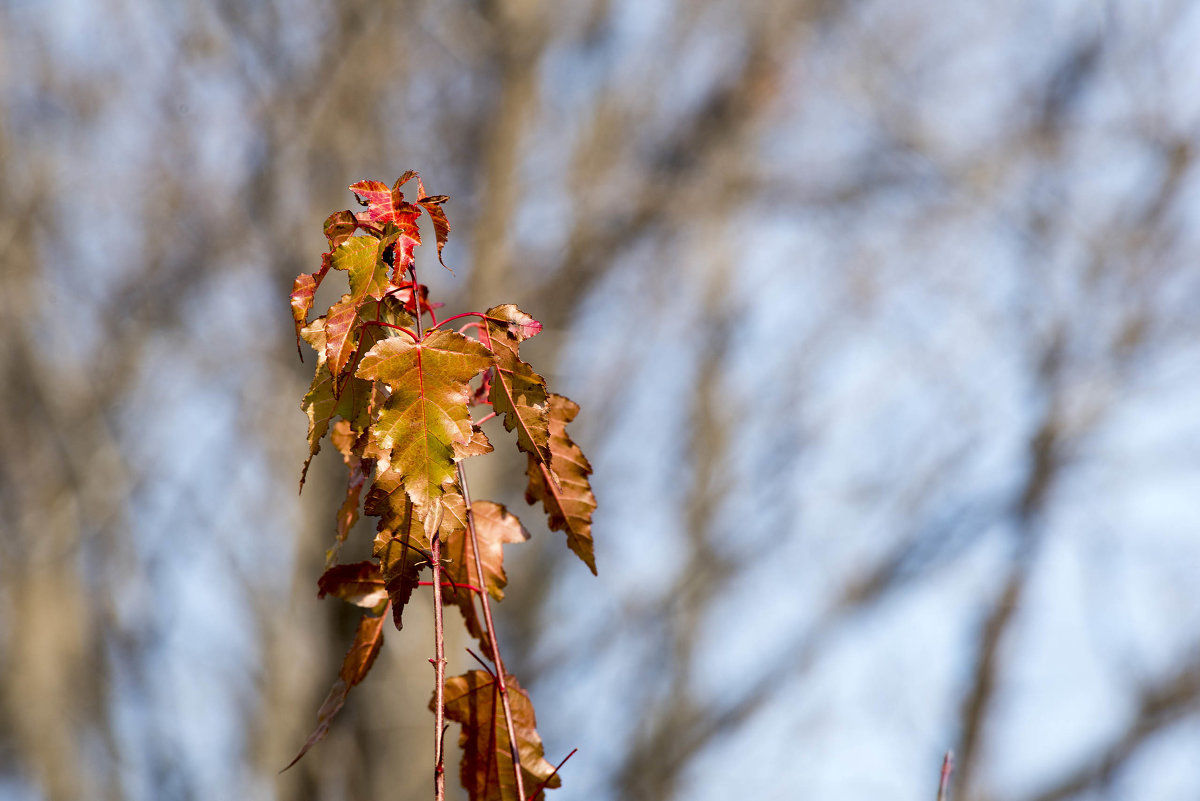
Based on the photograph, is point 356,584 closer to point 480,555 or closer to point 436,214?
point 480,555

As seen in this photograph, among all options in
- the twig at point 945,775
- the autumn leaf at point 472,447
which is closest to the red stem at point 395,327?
the autumn leaf at point 472,447

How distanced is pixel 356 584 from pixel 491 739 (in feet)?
0.60

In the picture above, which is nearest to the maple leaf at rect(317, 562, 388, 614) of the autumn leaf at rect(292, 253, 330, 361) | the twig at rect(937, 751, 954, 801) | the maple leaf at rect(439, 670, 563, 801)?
the maple leaf at rect(439, 670, 563, 801)

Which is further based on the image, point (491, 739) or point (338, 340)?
point (491, 739)

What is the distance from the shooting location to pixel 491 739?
0.78m

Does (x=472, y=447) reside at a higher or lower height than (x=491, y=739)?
higher

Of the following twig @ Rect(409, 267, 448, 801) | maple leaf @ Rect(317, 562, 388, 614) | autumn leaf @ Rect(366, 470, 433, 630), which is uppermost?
maple leaf @ Rect(317, 562, 388, 614)

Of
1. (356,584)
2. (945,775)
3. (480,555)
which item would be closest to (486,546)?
(480,555)

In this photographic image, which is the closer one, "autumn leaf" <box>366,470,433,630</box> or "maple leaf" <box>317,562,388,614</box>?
"autumn leaf" <box>366,470,433,630</box>

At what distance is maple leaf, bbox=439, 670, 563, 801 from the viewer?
A: 0.77 m

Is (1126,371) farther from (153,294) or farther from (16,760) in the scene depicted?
(16,760)

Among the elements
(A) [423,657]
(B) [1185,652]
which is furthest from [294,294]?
(B) [1185,652]

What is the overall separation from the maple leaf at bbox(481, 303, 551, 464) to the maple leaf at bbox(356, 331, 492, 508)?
0.12ft

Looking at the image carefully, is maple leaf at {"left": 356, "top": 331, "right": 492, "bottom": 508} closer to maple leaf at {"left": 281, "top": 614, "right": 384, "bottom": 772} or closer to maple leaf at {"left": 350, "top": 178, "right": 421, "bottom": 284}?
maple leaf at {"left": 350, "top": 178, "right": 421, "bottom": 284}
